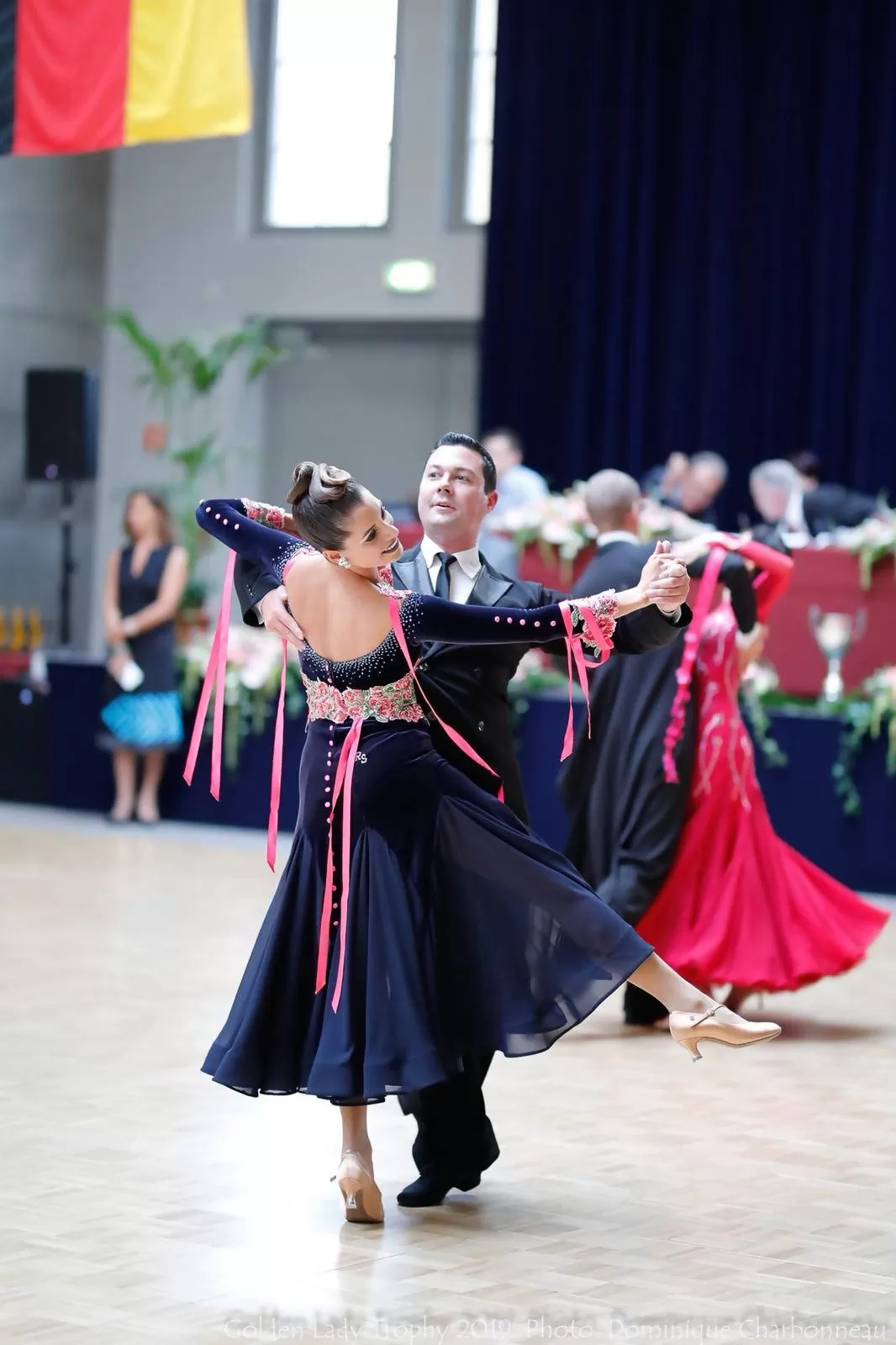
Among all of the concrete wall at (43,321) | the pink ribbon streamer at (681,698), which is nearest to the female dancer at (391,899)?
the pink ribbon streamer at (681,698)

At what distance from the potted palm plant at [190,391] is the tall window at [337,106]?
1.07 meters

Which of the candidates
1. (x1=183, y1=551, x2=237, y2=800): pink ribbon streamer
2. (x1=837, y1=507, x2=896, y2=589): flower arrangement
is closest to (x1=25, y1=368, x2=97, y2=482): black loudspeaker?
(x1=837, y1=507, x2=896, y2=589): flower arrangement

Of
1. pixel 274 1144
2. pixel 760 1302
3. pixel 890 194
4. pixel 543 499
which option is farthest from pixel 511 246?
pixel 760 1302

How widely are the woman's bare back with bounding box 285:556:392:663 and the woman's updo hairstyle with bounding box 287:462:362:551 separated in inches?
2.1

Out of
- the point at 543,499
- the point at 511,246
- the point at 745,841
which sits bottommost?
the point at 745,841

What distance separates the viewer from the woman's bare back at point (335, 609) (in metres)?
3.54

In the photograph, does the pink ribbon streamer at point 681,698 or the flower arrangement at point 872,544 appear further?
the flower arrangement at point 872,544

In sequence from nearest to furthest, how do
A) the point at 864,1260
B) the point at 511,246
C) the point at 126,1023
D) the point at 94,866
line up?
the point at 864,1260, the point at 126,1023, the point at 94,866, the point at 511,246

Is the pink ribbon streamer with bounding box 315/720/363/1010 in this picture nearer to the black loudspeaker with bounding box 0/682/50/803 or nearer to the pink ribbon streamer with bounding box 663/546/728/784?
the pink ribbon streamer with bounding box 663/546/728/784

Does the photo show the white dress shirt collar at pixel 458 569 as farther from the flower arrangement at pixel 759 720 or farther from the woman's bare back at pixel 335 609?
the flower arrangement at pixel 759 720

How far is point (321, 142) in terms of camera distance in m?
14.5

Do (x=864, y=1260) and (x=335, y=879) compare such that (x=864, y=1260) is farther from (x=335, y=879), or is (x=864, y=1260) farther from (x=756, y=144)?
(x=756, y=144)

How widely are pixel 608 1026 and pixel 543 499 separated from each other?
3.99m

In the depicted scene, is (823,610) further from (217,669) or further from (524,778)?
(217,669)
